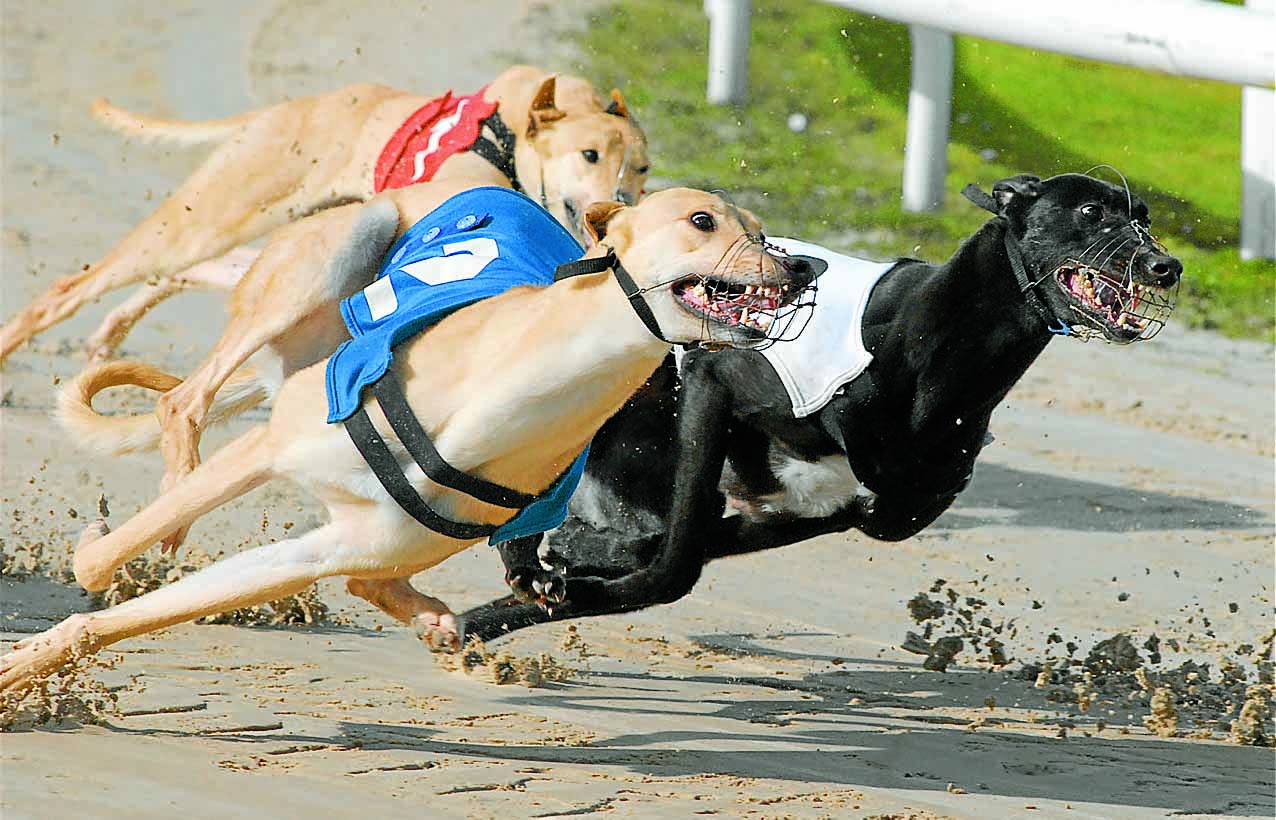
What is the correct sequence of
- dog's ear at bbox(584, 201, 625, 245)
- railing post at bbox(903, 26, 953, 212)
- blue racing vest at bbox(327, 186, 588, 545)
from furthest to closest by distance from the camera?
railing post at bbox(903, 26, 953, 212) → blue racing vest at bbox(327, 186, 588, 545) → dog's ear at bbox(584, 201, 625, 245)

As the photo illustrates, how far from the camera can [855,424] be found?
Result: 12.8 ft

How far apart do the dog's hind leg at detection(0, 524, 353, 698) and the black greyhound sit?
0.85 metres

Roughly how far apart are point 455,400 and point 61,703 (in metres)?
0.90

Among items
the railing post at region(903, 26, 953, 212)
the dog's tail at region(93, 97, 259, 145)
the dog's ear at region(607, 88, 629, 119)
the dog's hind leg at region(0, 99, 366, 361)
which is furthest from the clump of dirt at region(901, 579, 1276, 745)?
the railing post at region(903, 26, 953, 212)

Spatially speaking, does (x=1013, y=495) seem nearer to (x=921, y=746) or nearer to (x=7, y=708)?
(x=921, y=746)

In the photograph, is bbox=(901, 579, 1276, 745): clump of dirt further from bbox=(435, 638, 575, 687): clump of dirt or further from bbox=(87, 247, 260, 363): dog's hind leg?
bbox=(87, 247, 260, 363): dog's hind leg

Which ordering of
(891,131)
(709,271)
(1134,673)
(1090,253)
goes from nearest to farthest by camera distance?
1. (709,271)
2. (1090,253)
3. (1134,673)
4. (891,131)

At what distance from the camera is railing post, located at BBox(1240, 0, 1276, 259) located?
7.84 m

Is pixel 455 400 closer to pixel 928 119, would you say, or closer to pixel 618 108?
pixel 618 108

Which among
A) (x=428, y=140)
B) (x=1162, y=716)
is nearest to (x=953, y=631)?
(x=1162, y=716)

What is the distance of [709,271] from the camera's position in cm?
279


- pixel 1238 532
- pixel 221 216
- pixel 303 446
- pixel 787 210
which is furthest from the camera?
pixel 787 210

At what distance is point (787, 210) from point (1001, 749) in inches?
200

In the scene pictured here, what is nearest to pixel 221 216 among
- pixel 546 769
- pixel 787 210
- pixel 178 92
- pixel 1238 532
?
pixel 546 769
